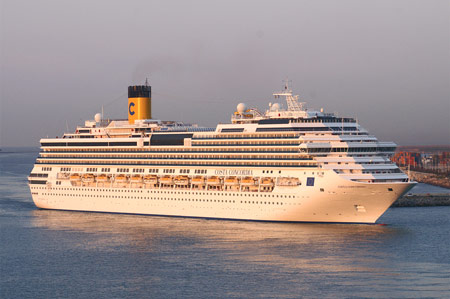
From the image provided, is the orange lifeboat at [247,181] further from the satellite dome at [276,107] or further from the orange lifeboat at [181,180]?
the satellite dome at [276,107]

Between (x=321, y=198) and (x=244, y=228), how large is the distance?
5.87 meters

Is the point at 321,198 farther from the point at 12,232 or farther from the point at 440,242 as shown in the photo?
the point at 12,232

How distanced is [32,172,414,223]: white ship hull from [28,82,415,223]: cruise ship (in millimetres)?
73

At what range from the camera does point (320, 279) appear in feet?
122

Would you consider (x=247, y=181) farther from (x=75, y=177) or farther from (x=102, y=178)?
(x=75, y=177)

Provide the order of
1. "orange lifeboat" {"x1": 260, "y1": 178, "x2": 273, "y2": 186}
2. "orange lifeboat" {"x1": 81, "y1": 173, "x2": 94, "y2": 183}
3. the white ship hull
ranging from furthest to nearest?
"orange lifeboat" {"x1": 81, "y1": 173, "x2": 94, "y2": 183}, "orange lifeboat" {"x1": 260, "y1": 178, "x2": 273, "y2": 186}, the white ship hull

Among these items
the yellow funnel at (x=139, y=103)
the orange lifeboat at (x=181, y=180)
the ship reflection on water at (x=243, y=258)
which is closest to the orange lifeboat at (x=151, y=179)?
the orange lifeboat at (x=181, y=180)

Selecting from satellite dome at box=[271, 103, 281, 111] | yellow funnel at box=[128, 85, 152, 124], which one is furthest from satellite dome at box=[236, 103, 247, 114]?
yellow funnel at box=[128, 85, 152, 124]

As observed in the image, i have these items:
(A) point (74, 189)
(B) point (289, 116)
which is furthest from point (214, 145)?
(A) point (74, 189)

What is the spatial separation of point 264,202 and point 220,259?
1273 centimetres

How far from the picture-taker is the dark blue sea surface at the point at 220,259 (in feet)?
117

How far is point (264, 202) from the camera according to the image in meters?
53.9

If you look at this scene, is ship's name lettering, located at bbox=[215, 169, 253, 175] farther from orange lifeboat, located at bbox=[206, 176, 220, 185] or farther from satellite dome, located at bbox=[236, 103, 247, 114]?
satellite dome, located at bbox=[236, 103, 247, 114]

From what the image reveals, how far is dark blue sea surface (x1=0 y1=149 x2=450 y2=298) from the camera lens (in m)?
35.7
